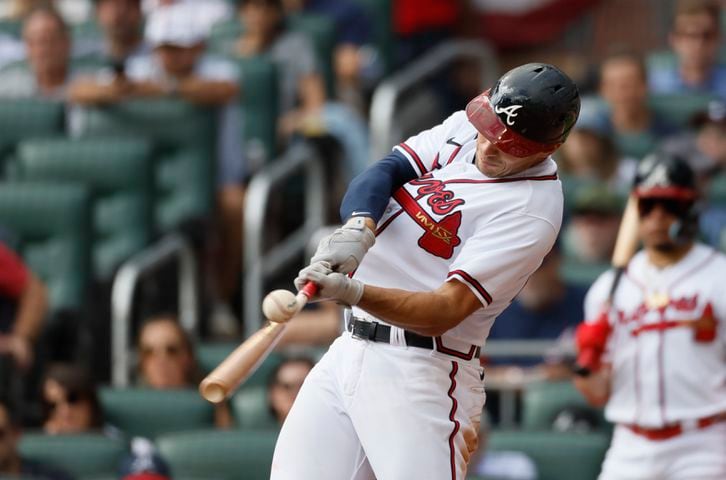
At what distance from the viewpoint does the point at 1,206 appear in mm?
7344

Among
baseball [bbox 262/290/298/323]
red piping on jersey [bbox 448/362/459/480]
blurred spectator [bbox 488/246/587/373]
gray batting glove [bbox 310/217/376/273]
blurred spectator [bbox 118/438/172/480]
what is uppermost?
gray batting glove [bbox 310/217/376/273]

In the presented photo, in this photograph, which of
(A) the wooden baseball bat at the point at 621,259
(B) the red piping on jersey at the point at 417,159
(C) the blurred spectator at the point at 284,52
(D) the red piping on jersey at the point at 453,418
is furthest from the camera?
(C) the blurred spectator at the point at 284,52

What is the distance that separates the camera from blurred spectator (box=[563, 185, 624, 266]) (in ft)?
22.8

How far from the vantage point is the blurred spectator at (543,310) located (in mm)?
6812

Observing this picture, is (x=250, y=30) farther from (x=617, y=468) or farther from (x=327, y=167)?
(x=617, y=468)

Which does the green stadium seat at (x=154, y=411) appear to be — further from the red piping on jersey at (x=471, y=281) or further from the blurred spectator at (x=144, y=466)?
the red piping on jersey at (x=471, y=281)

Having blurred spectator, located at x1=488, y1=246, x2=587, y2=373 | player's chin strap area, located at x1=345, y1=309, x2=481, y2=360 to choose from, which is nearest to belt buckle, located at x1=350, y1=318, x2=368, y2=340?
player's chin strap area, located at x1=345, y1=309, x2=481, y2=360

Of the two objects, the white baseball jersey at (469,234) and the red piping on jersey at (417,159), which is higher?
the red piping on jersey at (417,159)

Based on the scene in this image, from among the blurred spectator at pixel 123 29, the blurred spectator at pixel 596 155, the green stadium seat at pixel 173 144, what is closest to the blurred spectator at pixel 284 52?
the blurred spectator at pixel 123 29

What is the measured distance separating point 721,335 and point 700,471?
452 millimetres

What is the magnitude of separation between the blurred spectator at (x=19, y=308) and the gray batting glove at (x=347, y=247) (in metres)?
3.48

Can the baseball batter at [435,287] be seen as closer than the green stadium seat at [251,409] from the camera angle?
Yes

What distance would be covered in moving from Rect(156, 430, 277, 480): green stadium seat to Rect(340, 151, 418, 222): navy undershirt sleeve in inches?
83.1

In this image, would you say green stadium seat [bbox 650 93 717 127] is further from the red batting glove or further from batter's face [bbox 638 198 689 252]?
the red batting glove
